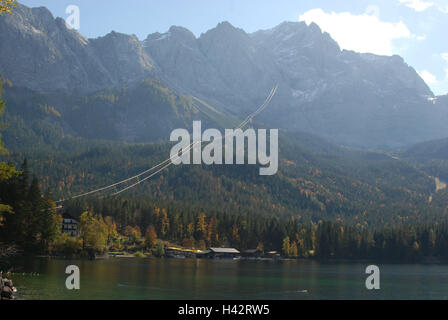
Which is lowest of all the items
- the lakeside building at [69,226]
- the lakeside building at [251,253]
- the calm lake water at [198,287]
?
the lakeside building at [251,253]

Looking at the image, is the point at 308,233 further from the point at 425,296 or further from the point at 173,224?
the point at 425,296

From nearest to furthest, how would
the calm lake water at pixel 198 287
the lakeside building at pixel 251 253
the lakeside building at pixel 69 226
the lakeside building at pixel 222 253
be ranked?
1. the calm lake water at pixel 198 287
2. the lakeside building at pixel 69 226
3. the lakeside building at pixel 222 253
4. the lakeside building at pixel 251 253

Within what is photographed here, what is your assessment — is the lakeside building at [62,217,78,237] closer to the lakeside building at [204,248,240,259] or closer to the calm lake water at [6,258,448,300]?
the lakeside building at [204,248,240,259]

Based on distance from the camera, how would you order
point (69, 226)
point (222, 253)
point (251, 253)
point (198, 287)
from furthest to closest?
point (251, 253)
point (222, 253)
point (69, 226)
point (198, 287)

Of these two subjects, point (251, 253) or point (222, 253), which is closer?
point (222, 253)

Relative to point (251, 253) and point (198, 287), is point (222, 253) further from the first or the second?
point (198, 287)

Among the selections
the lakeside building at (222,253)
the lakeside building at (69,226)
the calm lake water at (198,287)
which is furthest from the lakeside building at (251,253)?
the calm lake water at (198,287)

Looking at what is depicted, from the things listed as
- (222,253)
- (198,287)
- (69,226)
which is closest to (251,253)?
(222,253)

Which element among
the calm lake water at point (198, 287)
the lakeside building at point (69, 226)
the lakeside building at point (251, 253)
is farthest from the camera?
the lakeside building at point (251, 253)

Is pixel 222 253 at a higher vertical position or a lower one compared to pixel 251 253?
higher

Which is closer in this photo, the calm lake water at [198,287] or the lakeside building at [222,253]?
the calm lake water at [198,287]

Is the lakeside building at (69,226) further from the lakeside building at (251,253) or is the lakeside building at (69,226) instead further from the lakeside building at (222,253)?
the lakeside building at (251,253)

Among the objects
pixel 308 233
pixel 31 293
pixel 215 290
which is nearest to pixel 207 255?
pixel 308 233
